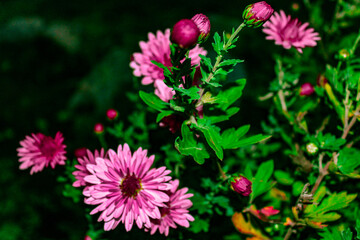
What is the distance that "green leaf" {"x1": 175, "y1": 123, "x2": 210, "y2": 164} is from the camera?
2.77 ft

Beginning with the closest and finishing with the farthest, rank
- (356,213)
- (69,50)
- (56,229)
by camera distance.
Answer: (356,213)
(56,229)
(69,50)

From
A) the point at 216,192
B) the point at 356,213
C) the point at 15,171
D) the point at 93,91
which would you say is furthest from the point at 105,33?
the point at 356,213

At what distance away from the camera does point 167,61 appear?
109 cm

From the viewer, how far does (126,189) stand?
92 centimetres

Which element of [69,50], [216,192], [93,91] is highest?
[69,50]

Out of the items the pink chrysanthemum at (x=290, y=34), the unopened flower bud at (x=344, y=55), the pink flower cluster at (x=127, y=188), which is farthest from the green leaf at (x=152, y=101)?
the unopened flower bud at (x=344, y=55)

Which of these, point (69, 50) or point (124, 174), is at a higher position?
point (69, 50)

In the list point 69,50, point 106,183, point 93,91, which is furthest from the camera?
point 69,50

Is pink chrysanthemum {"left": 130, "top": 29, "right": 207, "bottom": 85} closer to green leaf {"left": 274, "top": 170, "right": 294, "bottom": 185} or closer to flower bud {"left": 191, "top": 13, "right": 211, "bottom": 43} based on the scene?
flower bud {"left": 191, "top": 13, "right": 211, "bottom": 43}

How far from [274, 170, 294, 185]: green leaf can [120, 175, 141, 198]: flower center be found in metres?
0.57

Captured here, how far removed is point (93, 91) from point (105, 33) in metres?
1.12

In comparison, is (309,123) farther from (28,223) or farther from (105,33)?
(105,33)

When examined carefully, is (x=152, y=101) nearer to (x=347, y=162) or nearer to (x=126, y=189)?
(x=126, y=189)

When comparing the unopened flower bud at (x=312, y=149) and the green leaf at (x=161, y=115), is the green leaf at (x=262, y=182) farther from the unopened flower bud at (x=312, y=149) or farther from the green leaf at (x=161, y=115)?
the green leaf at (x=161, y=115)
